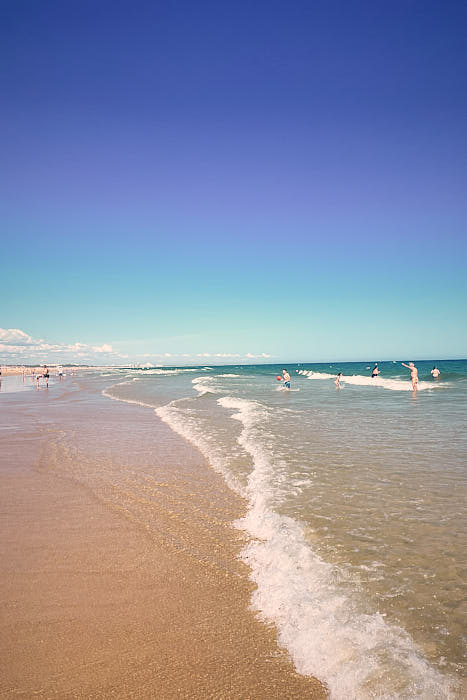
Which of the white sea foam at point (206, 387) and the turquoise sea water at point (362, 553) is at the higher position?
the turquoise sea water at point (362, 553)

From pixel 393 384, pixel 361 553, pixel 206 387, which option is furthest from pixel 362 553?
pixel 393 384

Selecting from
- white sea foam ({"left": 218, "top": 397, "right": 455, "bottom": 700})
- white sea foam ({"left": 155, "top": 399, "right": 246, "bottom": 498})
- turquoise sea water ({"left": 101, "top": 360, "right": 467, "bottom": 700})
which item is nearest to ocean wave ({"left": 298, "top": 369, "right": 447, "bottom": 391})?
white sea foam ({"left": 155, "top": 399, "right": 246, "bottom": 498})

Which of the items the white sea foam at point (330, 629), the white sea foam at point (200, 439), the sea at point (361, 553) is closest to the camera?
the white sea foam at point (330, 629)

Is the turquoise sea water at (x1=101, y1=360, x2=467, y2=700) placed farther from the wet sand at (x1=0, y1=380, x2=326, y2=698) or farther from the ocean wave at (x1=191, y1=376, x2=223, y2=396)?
the ocean wave at (x1=191, y1=376, x2=223, y2=396)

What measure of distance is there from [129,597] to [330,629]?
2.35m

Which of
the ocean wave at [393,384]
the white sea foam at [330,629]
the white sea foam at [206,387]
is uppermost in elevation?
the white sea foam at [330,629]

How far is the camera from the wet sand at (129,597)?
11.2 ft

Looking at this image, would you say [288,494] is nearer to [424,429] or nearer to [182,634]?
[182,634]

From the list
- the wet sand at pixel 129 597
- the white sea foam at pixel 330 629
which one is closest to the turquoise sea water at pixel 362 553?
the white sea foam at pixel 330 629

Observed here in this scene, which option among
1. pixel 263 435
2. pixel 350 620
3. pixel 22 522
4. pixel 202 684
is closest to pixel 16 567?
pixel 22 522

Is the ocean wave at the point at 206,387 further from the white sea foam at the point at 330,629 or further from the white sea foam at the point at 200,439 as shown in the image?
the white sea foam at the point at 330,629

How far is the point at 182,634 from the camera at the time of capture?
3.99 meters

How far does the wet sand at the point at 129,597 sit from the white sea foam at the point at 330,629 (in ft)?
0.77

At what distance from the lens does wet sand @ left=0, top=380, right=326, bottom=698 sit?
342 cm
